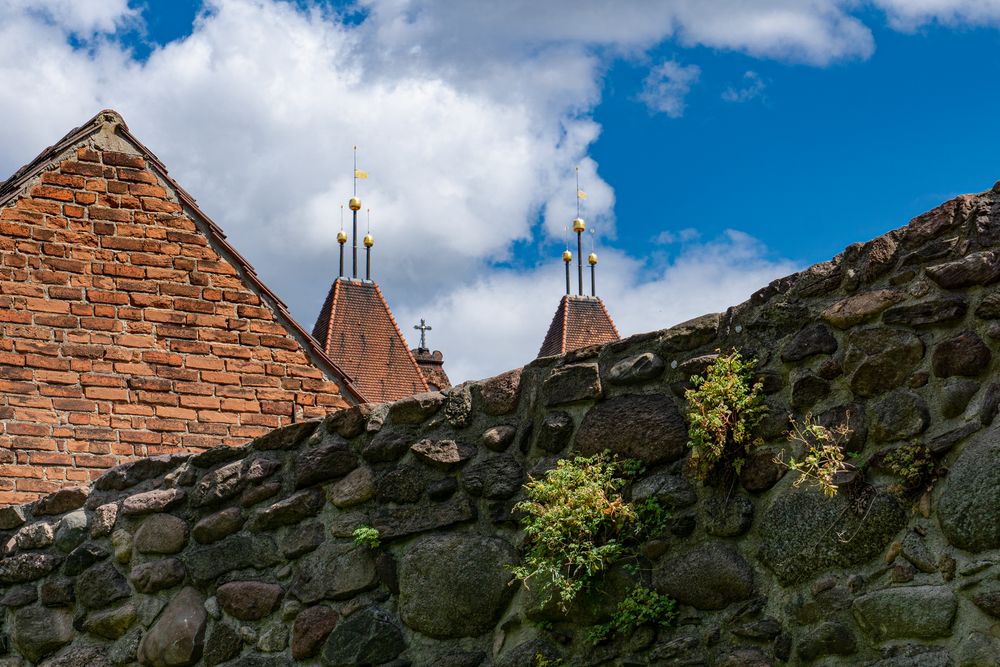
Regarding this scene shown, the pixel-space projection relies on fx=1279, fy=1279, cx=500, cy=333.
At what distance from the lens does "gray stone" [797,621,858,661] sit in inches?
148

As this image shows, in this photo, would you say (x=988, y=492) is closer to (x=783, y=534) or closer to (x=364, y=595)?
(x=783, y=534)

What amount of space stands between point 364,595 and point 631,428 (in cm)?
135

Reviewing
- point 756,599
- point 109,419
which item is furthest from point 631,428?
point 109,419

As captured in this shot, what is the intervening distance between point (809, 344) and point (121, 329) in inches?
204

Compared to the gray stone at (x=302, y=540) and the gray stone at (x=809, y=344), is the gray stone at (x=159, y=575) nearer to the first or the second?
the gray stone at (x=302, y=540)

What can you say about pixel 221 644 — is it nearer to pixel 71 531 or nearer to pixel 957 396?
pixel 71 531

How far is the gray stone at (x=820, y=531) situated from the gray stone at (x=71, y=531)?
3.40 meters

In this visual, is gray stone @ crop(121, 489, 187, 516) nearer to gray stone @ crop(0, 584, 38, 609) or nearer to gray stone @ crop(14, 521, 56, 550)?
gray stone @ crop(14, 521, 56, 550)

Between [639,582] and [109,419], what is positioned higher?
[109,419]

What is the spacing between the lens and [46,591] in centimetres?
603

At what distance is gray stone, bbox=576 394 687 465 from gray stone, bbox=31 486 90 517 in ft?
8.86

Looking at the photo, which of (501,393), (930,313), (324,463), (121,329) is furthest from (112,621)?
(930,313)

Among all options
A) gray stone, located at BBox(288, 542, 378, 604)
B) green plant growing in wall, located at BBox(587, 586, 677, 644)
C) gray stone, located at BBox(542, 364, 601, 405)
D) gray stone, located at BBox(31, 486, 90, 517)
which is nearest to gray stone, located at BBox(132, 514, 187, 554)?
gray stone, located at BBox(31, 486, 90, 517)

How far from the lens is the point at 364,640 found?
5.03 metres
